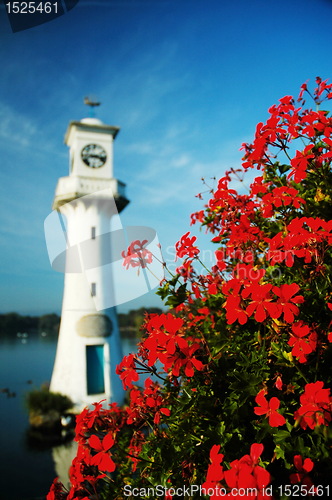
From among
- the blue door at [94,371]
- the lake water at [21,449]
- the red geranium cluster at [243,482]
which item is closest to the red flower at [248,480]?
the red geranium cluster at [243,482]

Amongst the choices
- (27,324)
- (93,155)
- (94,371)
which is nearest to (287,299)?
(94,371)

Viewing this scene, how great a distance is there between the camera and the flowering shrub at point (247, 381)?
0.89 m

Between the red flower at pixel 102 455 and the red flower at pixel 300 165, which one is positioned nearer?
the red flower at pixel 102 455

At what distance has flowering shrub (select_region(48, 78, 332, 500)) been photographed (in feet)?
2.93

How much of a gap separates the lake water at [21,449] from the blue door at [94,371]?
117 centimetres

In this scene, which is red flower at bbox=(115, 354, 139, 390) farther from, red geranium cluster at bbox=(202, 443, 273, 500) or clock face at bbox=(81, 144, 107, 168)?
clock face at bbox=(81, 144, 107, 168)

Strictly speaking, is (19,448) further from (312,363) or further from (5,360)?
(312,363)

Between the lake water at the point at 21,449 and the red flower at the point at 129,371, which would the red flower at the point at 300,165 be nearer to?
the red flower at the point at 129,371

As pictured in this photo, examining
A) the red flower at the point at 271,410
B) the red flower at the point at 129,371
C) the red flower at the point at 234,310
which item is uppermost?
the red flower at the point at 234,310

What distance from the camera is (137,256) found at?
1.58 meters

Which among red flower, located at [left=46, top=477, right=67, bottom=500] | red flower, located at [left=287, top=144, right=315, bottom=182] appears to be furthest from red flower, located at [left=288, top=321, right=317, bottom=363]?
red flower, located at [left=46, top=477, right=67, bottom=500]

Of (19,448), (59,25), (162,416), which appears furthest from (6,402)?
(162,416)

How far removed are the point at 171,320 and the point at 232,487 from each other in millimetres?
457

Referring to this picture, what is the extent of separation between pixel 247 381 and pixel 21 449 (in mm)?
12037
